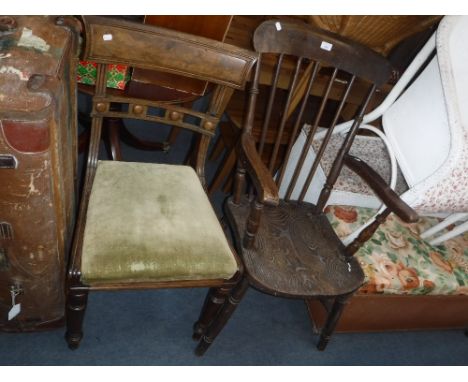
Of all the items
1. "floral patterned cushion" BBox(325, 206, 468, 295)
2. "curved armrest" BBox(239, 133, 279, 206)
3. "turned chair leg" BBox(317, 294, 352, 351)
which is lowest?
"turned chair leg" BBox(317, 294, 352, 351)

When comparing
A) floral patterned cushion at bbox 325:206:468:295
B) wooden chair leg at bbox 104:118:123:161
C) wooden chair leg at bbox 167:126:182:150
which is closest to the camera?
floral patterned cushion at bbox 325:206:468:295

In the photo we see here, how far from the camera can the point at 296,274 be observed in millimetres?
1229

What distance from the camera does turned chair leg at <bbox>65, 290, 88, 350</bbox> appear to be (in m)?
1.05

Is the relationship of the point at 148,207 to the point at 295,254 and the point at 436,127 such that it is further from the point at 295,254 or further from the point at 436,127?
the point at 436,127

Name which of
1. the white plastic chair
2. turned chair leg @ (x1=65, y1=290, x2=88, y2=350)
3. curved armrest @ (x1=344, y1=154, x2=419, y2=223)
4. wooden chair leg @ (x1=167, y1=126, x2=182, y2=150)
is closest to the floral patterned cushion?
the white plastic chair

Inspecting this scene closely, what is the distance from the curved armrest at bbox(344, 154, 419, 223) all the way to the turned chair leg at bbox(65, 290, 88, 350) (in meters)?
0.98

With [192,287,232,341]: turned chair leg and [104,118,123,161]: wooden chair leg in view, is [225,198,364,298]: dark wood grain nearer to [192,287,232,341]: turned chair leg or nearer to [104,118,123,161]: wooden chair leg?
[192,287,232,341]: turned chair leg

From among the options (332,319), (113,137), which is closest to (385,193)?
(332,319)

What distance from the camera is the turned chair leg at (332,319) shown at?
4.42 feet

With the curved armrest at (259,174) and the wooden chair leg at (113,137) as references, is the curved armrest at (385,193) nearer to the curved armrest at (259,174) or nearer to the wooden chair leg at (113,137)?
the curved armrest at (259,174)

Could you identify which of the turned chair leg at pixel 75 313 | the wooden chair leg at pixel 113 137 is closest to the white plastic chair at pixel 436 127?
the turned chair leg at pixel 75 313

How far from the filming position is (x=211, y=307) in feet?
4.22

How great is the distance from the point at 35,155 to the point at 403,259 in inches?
55.5

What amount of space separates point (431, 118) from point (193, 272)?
39.9 inches
